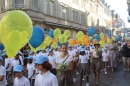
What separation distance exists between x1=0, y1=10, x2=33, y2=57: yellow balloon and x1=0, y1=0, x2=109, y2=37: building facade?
16.1 metres

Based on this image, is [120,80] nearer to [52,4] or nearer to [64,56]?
[64,56]

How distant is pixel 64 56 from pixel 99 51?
317cm

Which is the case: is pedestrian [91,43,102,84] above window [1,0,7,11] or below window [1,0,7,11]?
below

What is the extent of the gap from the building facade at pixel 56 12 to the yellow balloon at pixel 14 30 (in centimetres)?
1607

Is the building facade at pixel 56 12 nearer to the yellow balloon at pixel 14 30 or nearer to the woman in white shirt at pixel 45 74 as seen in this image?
the yellow balloon at pixel 14 30

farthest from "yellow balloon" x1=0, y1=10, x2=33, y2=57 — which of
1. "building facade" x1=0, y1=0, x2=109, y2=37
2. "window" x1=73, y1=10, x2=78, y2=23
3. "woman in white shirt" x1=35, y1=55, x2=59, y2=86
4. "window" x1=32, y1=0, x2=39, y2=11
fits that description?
"window" x1=73, y1=10, x2=78, y2=23

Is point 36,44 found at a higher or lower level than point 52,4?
lower

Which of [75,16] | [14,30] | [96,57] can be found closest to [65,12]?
[75,16]

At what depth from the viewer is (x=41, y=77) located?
11.8 ft

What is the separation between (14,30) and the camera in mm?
4965

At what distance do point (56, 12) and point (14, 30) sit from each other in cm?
2220

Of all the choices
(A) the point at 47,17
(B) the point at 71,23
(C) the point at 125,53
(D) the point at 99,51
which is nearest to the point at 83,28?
(B) the point at 71,23

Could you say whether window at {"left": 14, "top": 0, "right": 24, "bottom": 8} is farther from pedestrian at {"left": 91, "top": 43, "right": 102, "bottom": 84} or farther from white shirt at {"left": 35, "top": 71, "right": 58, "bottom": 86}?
white shirt at {"left": 35, "top": 71, "right": 58, "bottom": 86}

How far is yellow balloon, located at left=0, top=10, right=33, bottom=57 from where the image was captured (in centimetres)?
485
